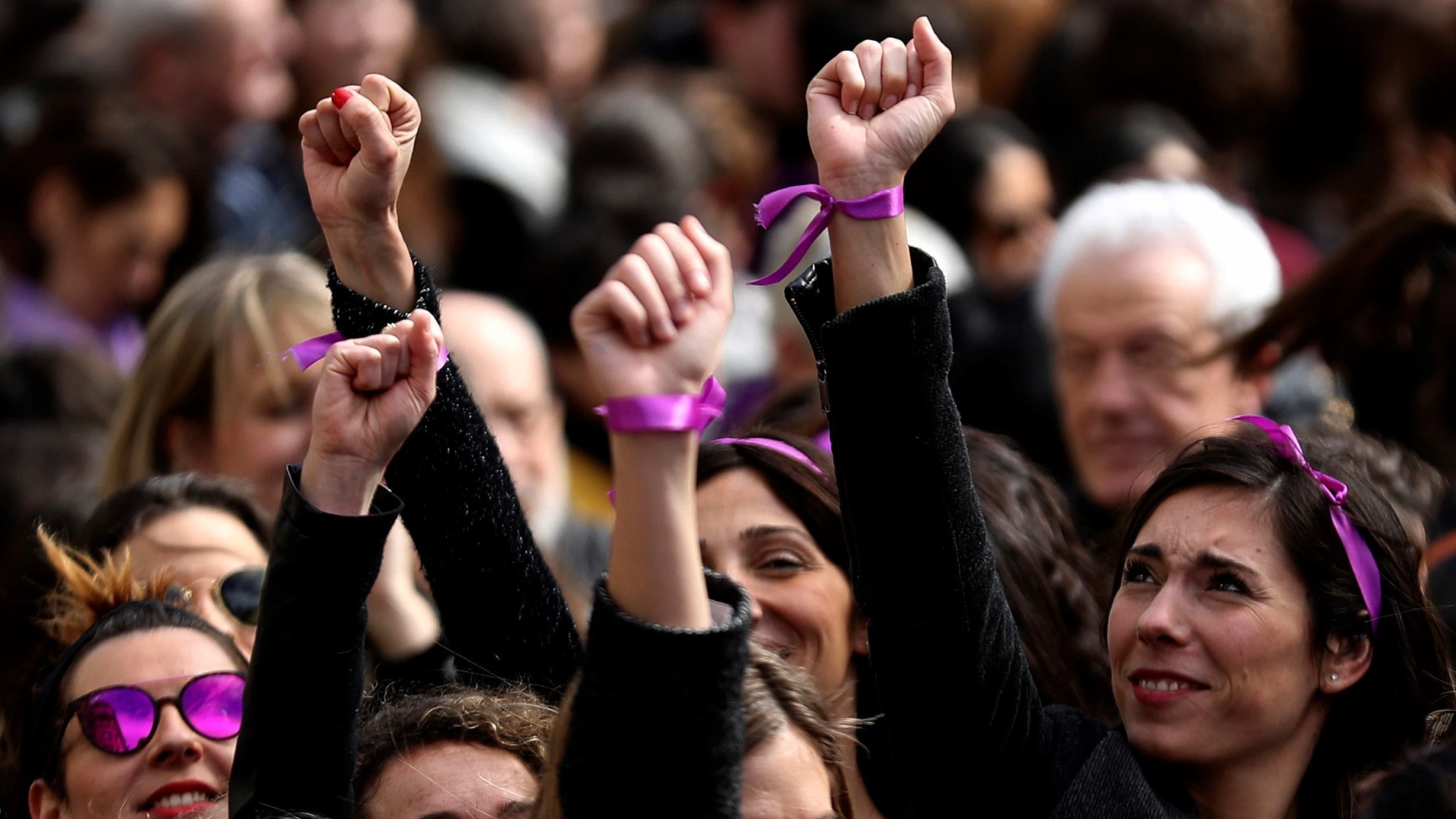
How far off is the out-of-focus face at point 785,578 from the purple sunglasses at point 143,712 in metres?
0.72

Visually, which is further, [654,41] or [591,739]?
[654,41]

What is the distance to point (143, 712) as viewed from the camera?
2.54 meters

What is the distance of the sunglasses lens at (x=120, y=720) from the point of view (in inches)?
99.7

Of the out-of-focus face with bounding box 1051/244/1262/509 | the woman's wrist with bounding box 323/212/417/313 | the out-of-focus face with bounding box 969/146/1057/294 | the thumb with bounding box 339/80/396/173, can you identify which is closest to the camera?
the thumb with bounding box 339/80/396/173

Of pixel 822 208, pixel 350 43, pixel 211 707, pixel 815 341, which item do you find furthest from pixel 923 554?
pixel 350 43

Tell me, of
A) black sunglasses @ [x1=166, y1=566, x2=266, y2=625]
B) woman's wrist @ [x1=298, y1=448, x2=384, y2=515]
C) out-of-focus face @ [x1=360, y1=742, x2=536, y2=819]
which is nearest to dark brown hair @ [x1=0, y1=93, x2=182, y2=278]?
black sunglasses @ [x1=166, y1=566, x2=266, y2=625]

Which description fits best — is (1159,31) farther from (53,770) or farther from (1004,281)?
(53,770)

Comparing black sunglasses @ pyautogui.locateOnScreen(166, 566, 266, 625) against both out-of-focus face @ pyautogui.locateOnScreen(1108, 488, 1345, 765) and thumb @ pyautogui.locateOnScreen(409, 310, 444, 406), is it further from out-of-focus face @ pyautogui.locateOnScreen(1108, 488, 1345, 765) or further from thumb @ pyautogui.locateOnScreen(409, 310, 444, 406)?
out-of-focus face @ pyautogui.locateOnScreen(1108, 488, 1345, 765)

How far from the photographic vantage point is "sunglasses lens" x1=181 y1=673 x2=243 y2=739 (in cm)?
255

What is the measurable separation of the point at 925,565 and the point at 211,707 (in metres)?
1.04

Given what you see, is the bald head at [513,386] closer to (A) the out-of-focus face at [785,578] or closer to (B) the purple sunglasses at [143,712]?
(A) the out-of-focus face at [785,578]

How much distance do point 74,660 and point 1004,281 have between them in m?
2.96

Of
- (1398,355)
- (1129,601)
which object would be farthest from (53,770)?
(1398,355)

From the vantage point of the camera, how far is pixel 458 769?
2.31 m
